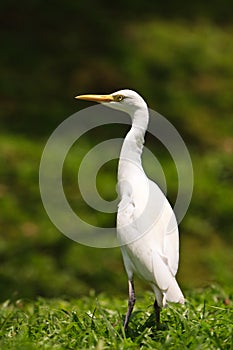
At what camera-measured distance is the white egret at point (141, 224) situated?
3570 millimetres

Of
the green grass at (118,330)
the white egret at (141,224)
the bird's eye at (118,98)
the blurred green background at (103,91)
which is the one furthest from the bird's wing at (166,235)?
the blurred green background at (103,91)

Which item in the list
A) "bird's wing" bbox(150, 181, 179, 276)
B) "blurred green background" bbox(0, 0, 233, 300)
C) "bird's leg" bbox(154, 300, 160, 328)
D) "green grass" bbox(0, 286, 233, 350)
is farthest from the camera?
"blurred green background" bbox(0, 0, 233, 300)

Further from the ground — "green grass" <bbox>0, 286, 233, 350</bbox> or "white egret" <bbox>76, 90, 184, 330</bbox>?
"white egret" <bbox>76, 90, 184, 330</bbox>

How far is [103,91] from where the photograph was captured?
1108cm

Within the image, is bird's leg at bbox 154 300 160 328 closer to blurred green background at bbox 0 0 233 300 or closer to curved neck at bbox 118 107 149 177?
curved neck at bbox 118 107 149 177

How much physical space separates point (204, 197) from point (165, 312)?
4590 mm

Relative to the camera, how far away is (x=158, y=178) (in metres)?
8.52

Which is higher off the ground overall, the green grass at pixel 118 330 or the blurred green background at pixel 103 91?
the green grass at pixel 118 330

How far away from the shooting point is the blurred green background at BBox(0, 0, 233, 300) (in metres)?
7.58

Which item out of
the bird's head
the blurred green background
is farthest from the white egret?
the blurred green background

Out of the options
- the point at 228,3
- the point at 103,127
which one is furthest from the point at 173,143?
the point at 228,3

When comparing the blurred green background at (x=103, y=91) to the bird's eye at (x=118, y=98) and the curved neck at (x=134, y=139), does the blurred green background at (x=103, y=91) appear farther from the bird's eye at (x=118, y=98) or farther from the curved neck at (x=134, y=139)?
the bird's eye at (x=118, y=98)

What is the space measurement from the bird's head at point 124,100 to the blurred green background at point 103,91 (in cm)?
284

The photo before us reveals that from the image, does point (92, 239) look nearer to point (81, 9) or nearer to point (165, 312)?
point (165, 312)
